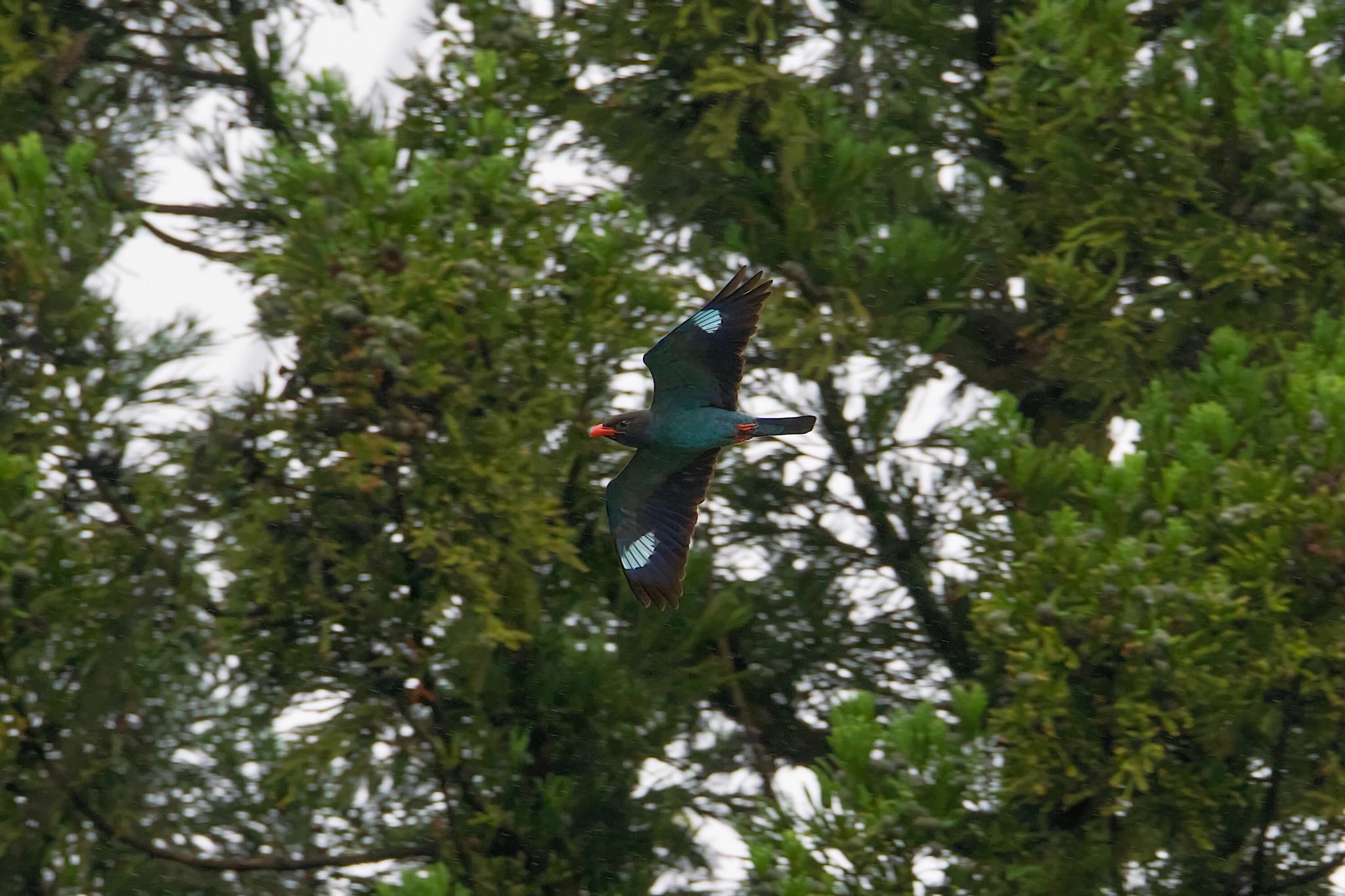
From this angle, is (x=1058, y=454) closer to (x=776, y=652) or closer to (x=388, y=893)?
(x=776, y=652)

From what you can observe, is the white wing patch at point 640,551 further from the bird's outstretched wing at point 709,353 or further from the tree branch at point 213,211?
the tree branch at point 213,211

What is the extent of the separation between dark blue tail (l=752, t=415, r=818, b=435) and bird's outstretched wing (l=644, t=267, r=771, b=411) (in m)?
0.18

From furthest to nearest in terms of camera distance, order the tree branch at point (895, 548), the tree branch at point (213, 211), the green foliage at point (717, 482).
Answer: the tree branch at point (213, 211) → the tree branch at point (895, 548) → the green foliage at point (717, 482)

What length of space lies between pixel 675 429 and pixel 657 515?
0.89ft

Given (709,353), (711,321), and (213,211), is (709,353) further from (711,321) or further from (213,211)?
(213,211)

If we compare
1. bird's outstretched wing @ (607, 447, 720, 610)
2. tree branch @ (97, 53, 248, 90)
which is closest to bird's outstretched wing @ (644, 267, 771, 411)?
bird's outstretched wing @ (607, 447, 720, 610)

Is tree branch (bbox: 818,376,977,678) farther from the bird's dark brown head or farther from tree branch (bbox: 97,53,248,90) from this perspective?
tree branch (bbox: 97,53,248,90)

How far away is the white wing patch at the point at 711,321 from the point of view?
5316 millimetres

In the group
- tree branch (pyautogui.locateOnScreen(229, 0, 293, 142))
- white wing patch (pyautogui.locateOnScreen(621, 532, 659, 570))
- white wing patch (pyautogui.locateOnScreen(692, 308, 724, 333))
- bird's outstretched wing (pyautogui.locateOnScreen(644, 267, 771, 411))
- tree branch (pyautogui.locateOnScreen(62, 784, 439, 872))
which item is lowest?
tree branch (pyautogui.locateOnScreen(62, 784, 439, 872))

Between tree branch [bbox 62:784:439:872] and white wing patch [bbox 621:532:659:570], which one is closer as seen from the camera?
white wing patch [bbox 621:532:659:570]

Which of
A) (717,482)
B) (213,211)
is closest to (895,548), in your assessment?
(717,482)

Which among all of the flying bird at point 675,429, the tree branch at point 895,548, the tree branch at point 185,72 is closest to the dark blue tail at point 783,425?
the flying bird at point 675,429

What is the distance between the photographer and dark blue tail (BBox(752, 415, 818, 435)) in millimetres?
5273

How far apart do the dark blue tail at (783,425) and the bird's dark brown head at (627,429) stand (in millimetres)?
326
